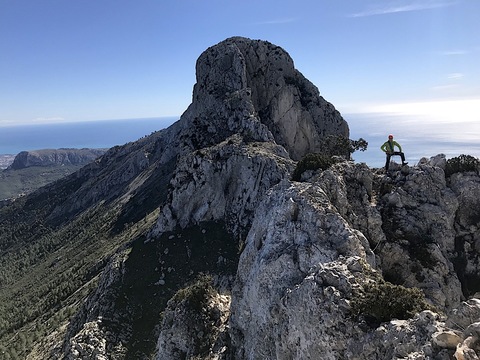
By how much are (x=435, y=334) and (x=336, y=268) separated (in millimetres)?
7290

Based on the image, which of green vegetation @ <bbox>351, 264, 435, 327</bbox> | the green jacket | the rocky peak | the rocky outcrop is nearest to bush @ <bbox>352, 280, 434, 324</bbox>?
green vegetation @ <bbox>351, 264, 435, 327</bbox>

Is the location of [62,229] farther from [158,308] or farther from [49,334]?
[158,308]

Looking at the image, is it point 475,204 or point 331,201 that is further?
point 475,204

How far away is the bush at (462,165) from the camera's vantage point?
3847cm

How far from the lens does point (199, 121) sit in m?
99.3

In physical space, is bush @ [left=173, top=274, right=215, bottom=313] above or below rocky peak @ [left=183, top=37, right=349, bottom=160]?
below

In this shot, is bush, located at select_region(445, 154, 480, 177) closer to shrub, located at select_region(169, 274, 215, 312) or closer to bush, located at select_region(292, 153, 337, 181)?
bush, located at select_region(292, 153, 337, 181)

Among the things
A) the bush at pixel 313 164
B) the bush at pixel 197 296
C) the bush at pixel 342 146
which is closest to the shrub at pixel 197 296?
the bush at pixel 197 296

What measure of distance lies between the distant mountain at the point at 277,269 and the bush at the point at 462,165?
0.77 metres

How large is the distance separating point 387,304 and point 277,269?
884 centimetres

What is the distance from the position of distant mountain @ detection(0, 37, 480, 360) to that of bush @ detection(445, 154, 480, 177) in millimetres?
773

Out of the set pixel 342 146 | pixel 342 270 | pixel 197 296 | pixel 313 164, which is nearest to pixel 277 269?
pixel 342 270

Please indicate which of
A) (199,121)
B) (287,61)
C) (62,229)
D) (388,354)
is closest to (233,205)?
(199,121)

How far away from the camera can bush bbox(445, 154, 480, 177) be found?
3847 cm
